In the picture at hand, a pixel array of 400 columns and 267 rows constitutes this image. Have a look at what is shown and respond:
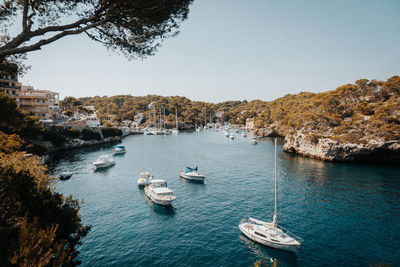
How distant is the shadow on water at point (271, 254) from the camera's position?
688 inches

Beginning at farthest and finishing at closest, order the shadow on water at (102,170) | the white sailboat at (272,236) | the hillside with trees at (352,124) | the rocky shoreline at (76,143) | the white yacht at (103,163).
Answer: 1. the rocky shoreline at (76,143)
2. the hillside with trees at (352,124)
3. the white yacht at (103,163)
4. the shadow on water at (102,170)
5. the white sailboat at (272,236)

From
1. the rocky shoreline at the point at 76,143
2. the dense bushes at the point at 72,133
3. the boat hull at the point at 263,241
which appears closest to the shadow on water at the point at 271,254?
the boat hull at the point at 263,241

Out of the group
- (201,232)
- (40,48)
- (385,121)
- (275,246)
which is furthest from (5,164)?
(385,121)

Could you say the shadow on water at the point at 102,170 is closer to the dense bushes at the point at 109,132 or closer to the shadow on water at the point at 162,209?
the shadow on water at the point at 162,209

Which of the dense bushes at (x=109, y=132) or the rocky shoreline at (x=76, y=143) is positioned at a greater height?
the dense bushes at (x=109, y=132)

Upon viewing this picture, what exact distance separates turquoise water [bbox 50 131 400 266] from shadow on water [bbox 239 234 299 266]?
9 centimetres

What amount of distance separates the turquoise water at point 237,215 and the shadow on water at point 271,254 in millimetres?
85

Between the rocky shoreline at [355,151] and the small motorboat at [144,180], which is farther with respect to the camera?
the rocky shoreline at [355,151]

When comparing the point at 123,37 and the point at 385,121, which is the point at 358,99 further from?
the point at 123,37

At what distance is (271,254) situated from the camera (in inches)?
724

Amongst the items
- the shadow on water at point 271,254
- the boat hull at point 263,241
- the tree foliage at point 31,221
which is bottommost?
the shadow on water at point 271,254

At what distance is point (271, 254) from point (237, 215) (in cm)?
696

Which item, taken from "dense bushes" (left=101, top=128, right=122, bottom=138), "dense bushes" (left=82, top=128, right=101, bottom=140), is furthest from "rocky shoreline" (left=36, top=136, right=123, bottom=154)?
"dense bushes" (left=101, top=128, right=122, bottom=138)

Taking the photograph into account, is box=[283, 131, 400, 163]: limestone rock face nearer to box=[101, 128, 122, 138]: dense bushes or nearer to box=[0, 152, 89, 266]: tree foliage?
box=[0, 152, 89, 266]: tree foliage
